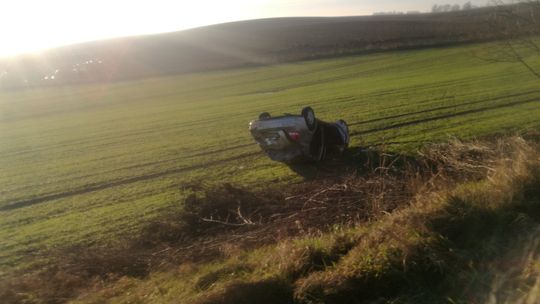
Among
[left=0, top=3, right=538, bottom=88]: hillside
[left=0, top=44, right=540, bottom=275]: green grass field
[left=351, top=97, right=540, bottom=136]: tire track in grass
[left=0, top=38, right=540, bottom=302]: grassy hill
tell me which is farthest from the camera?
[left=0, top=3, right=538, bottom=88]: hillside

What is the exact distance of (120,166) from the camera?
19.2 metres

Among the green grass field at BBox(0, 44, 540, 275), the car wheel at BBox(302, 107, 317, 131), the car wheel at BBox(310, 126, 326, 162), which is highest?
the car wheel at BBox(302, 107, 317, 131)

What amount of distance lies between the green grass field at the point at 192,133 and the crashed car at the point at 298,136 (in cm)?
60

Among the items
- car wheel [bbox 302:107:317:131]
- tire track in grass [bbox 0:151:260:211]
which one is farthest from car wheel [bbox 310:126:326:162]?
tire track in grass [bbox 0:151:260:211]

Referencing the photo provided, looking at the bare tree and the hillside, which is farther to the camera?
the hillside

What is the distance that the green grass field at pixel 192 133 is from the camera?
43.4 ft

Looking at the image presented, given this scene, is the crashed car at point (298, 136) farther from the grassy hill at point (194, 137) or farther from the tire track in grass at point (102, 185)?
the tire track in grass at point (102, 185)

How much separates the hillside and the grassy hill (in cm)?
1866

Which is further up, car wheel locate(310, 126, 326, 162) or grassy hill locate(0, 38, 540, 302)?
car wheel locate(310, 126, 326, 162)

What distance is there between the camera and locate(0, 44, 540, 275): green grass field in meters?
13.2

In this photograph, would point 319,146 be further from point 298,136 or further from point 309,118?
point 309,118

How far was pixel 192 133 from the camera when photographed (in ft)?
82.1

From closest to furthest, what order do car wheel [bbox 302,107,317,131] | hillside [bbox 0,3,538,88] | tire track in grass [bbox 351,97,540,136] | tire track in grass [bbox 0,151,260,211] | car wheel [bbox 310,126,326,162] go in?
car wheel [bbox 302,107,317,131], car wheel [bbox 310,126,326,162], tire track in grass [bbox 0,151,260,211], tire track in grass [bbox 351,97,540,136], hillside [bbox 0,3,538,88]

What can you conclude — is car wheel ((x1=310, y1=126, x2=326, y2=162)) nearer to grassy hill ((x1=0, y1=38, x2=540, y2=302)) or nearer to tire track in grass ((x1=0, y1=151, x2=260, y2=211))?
grassy hill ((x1=0, y1=38, x2=540, y2=302))
